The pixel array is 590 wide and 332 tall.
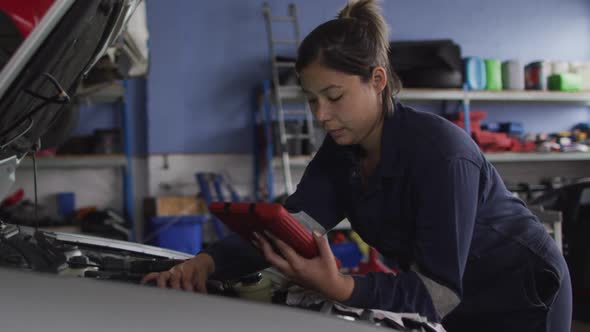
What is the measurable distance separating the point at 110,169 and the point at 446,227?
4602mm

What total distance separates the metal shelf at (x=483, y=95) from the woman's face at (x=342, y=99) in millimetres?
3727

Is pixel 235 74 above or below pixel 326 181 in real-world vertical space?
above

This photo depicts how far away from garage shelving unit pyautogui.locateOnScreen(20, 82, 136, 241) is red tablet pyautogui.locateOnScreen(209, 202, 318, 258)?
3642mm

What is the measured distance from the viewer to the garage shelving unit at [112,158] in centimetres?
453

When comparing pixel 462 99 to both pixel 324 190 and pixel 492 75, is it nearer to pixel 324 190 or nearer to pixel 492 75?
pixel 492 75

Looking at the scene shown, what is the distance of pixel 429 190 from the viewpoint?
3.34 ft

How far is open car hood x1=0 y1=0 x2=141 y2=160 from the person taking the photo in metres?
0.95

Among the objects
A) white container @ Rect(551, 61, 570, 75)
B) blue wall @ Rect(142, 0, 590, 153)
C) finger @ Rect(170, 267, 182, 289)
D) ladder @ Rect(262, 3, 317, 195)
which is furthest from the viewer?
white container @ Rect(551, 61, 570, 75)

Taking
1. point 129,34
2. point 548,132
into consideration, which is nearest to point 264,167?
point 129,34

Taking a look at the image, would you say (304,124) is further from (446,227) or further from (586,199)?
(446,227)

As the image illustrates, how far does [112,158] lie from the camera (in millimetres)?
4695

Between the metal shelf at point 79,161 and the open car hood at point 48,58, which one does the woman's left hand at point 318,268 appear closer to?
the open car hood at point 48,58

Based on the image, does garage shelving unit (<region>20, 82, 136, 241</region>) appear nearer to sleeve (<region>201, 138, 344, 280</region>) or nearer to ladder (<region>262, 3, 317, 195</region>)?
ladder (<region>262, 3, 317, 195</region>)

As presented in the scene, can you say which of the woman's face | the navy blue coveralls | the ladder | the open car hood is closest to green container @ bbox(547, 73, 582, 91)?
the ladder
